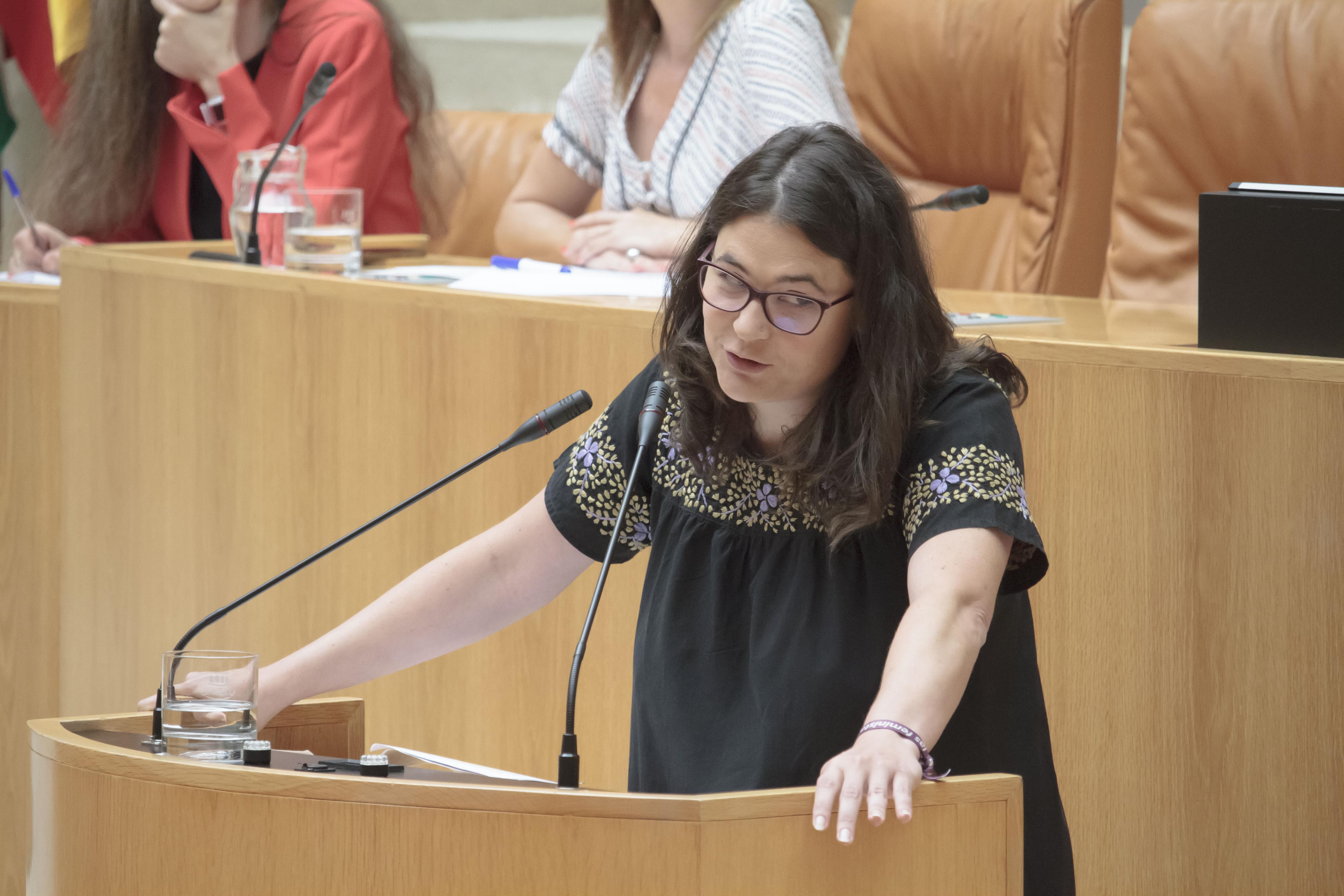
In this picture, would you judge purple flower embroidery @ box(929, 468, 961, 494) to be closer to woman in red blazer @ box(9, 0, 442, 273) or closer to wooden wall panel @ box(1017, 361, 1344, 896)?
wooden wall panel @ box(1017, 361, 1344, 896)

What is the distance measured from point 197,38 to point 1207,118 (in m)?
1.62

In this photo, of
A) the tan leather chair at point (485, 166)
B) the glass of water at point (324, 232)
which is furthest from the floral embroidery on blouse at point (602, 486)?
the tan leather chair at point (485, 166)

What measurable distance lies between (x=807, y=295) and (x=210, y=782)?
516 mm

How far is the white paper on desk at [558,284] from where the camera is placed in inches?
73.5

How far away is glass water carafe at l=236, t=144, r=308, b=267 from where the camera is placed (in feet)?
7.07

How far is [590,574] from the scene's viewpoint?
1.78 metres

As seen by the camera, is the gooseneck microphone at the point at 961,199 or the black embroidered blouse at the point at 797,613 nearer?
the black embroidered blouse at the point at 797,613

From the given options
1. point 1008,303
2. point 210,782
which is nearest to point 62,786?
point 210,782

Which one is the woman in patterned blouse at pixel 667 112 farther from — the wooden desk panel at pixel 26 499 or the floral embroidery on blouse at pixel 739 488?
the floral embroidery on blouse at pixel 739 488

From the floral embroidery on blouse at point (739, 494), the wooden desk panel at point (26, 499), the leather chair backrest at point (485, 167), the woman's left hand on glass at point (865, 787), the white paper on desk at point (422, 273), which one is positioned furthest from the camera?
the leather chair backrest at point (485, 167)

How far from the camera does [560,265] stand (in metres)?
2.14

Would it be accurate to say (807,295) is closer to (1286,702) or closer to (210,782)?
(210,782)

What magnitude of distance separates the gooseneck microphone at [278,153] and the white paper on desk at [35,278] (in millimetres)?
410

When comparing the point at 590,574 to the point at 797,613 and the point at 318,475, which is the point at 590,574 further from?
the point at 797,613
